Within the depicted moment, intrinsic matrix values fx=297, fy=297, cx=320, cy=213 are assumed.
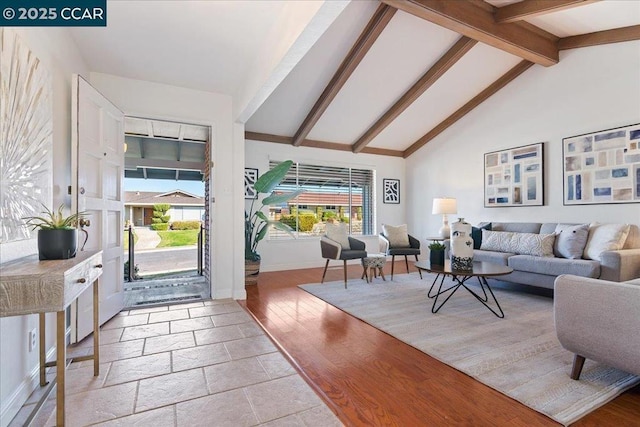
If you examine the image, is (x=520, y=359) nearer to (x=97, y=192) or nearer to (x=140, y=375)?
(x=140, y=375)

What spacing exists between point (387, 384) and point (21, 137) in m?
2.49

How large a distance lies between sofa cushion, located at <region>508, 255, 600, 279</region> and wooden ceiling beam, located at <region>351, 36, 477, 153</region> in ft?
9.32

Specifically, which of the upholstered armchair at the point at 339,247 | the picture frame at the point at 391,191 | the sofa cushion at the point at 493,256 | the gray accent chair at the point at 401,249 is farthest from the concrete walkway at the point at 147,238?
the sofa cushion at the point at 493,256

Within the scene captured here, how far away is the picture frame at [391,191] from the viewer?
6.62 metres

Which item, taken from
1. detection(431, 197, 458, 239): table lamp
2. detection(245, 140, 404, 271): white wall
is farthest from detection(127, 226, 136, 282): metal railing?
detection(431, 197, 458, 239): table lamp

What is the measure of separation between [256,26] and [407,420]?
297cm

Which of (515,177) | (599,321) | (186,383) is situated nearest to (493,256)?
(515,177)

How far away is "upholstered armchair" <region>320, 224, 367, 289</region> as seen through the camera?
14.0ft

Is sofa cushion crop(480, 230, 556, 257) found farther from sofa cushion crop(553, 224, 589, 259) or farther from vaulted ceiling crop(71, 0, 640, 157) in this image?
vaulted ceiling crop(71, 0, 640, 157)

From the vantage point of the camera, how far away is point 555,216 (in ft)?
14.2

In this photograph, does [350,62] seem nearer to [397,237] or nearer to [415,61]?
[415,61]

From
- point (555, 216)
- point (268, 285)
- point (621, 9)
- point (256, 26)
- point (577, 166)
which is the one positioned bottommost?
point (268, 285)

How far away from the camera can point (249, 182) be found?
5.29 m

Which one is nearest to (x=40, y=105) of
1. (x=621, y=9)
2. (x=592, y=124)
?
(x=621, y=9)
